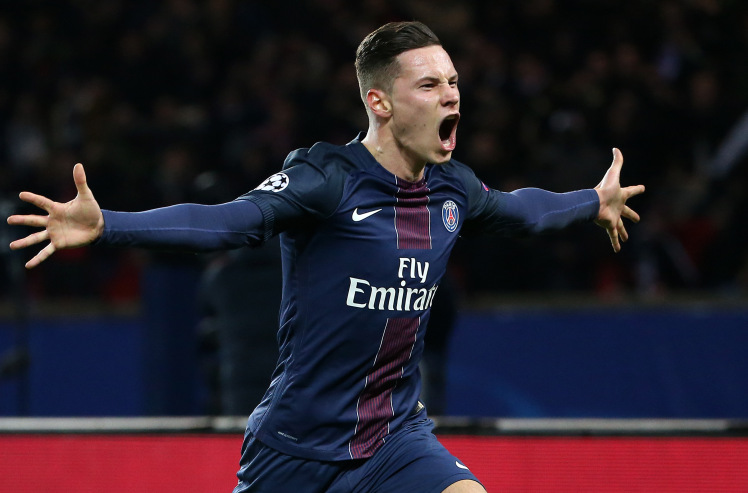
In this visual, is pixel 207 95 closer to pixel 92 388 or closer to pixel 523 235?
pixel 92 388

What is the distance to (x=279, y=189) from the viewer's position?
120 inches

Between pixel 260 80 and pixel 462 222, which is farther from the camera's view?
pixel 260 80

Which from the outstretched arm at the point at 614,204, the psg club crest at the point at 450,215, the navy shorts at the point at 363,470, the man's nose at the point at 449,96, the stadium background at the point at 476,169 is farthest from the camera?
the stadium background at the point at 476,169

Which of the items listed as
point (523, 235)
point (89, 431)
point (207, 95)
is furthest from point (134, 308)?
point (523, 235)

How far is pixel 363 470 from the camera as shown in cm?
319

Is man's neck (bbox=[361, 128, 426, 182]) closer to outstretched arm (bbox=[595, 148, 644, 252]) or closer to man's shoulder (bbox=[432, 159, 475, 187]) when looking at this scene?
man's shoulder (bbox=[432, 159, 475, 187])

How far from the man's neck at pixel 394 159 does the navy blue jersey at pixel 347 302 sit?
37 millimetres

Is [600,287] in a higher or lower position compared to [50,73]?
lower

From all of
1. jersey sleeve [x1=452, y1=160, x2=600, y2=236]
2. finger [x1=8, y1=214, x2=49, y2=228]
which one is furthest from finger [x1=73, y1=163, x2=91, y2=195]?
jersey sleeve [x1=452, y1=160, x2=600, y2=236]

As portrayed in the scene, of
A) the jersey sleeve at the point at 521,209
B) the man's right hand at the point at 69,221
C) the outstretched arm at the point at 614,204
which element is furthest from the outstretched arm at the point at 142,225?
the outstretched arm at the point at 614,204

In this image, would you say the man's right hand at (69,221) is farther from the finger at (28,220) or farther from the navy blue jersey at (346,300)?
the navy blue jersey at (346,300)

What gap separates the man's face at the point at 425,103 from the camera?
3.23 metres

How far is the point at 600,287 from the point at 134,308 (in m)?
3.20

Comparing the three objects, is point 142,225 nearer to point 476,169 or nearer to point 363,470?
point 363,470
